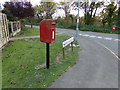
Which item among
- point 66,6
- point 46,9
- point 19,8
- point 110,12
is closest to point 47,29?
point 19,8

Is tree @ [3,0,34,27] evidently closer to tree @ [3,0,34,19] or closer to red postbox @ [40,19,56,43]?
tree @ [3,0,34,19]

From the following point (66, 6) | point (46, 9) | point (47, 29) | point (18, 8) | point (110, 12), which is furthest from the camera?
point (46, 9)

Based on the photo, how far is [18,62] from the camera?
5.53m

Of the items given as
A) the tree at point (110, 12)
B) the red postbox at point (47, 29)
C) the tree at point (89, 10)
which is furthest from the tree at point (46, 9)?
the red postbox at point (47, 29)

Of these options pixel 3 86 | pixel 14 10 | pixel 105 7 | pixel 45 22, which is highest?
pixel 105 7

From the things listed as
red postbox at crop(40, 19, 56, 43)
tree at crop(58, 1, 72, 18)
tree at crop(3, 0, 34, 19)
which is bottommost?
red postbox at crop(40, 19, 56, 43)

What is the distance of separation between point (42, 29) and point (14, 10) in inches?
646

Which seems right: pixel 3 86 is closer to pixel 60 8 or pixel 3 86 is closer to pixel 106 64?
pixel 106 64

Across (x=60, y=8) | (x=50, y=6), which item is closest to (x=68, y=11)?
(x=60, y=8)

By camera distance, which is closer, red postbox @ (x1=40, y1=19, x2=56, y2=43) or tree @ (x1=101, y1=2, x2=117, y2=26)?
red postbox @ (x1=40, y1=19, x2=56, y2=43)

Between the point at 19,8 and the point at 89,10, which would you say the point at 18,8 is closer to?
the point at 19,8

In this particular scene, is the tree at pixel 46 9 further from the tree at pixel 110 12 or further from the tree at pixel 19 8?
the tree at pixel 19 8

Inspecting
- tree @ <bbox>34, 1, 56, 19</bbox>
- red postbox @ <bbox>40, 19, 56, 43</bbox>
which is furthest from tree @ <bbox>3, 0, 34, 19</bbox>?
tree @ <bbox>34, 1, 56, 19</bbox>

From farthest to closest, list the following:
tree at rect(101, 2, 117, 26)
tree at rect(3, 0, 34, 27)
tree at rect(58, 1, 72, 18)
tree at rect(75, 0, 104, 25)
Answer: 1. tree at rect(58, 1, 72, 18)
2. tree at rect(75, 0, 104, 25)
3. tree at rect(101, 2, 117, 26)
4. tree at rect(3, 0, 34, 27)
